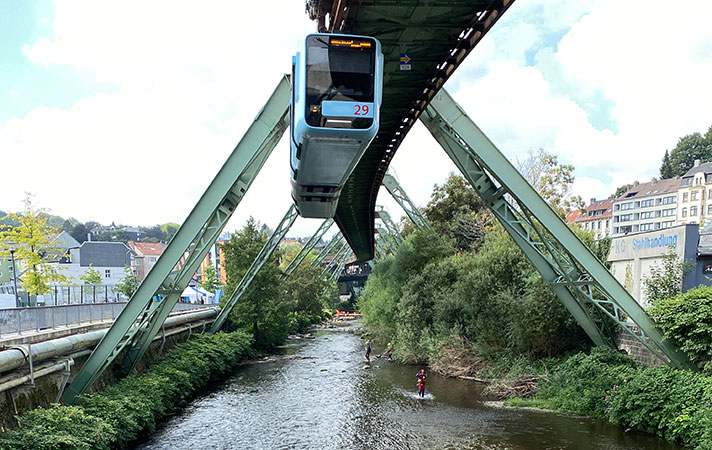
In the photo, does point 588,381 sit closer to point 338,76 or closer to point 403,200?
point 338,76

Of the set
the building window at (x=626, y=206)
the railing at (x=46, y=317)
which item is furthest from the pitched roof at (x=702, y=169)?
the railing at (x=46, y=317)

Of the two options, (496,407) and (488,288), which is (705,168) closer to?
(488,288)

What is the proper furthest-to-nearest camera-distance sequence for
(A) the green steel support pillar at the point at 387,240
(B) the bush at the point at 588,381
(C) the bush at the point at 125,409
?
1. (A) the green steel support pillar at the point at 387,240
2. (B) the bush at the point at 588,381
3. (C) the bush at the point at 125,409

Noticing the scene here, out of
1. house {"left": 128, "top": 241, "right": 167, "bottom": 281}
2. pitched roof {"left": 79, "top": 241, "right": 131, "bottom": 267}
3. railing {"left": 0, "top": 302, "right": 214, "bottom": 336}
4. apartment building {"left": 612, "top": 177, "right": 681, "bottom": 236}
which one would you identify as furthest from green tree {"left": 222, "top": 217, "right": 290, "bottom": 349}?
house {"left": 128, "top": 241, "right": 167, "bottom": 281}

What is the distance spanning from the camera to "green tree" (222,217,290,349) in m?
34.4

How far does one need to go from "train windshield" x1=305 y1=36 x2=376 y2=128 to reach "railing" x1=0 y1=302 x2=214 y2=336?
13.8 meters

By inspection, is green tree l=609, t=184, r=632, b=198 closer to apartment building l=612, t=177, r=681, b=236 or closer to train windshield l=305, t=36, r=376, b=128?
apartment building l=612, t=177, r=681, b=236

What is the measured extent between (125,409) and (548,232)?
1441cm

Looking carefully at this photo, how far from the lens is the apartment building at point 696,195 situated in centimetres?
7300

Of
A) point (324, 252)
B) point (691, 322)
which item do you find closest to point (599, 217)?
point (324, 252)

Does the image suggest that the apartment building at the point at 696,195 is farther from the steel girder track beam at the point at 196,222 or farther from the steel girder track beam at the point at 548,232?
the steel girder track beam at the point at 196,222

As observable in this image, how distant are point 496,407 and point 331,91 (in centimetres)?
1400

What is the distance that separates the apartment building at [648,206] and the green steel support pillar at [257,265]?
2452 inches

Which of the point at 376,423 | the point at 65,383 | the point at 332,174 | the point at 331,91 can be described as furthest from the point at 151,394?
the point at 331,91
